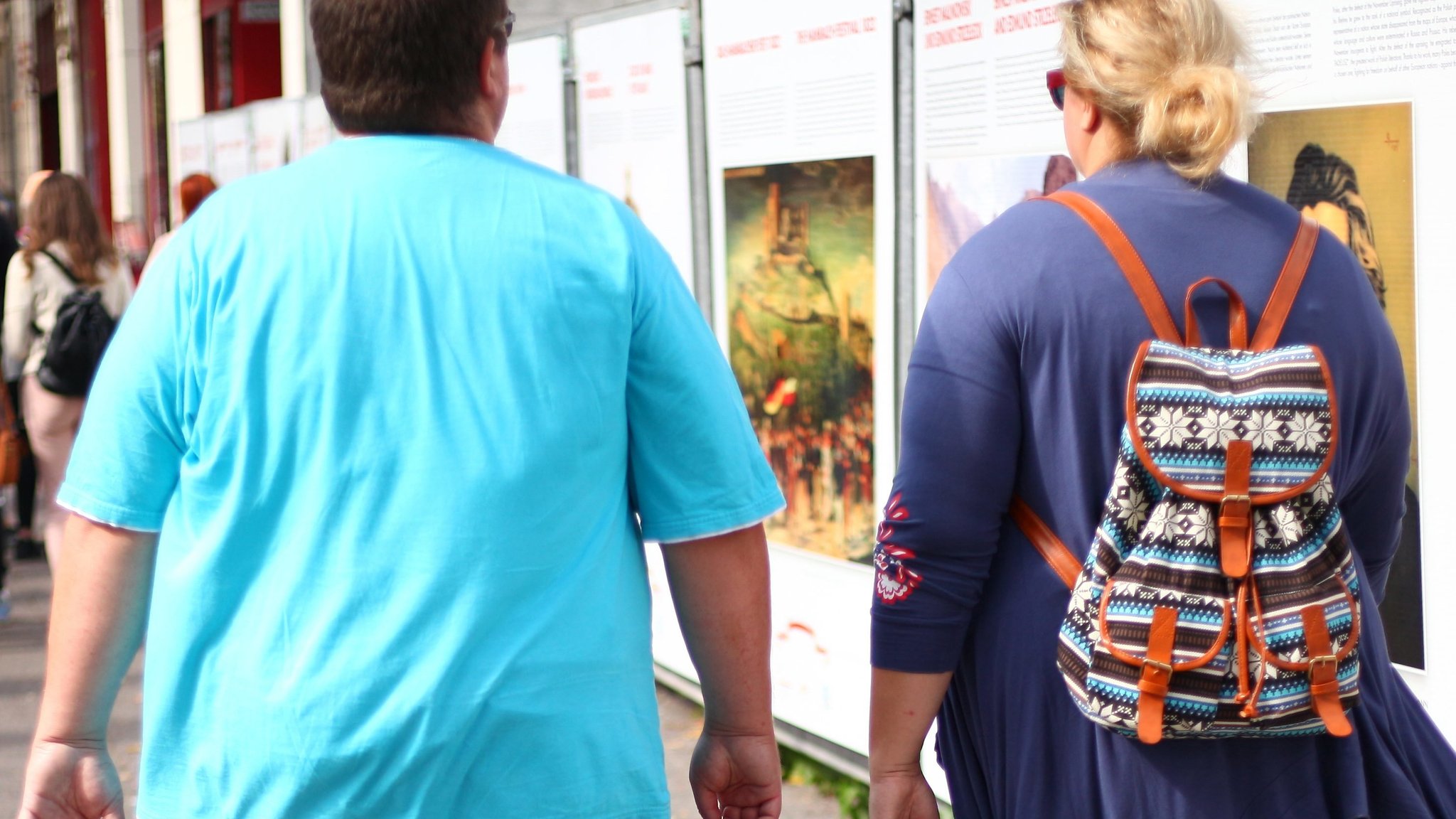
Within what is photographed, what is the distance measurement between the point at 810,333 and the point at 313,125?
182 inches

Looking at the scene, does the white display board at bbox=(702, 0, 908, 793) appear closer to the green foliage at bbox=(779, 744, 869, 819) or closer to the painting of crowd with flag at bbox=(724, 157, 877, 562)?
the painting of crowd with flag at bbox=(724, 157, 877, 562)

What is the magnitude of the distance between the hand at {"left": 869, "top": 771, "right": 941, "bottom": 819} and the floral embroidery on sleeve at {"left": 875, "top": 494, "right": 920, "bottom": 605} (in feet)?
0.71

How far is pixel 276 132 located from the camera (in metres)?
8.55

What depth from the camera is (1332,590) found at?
5.42 ft

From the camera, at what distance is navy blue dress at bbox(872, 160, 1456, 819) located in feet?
5.61

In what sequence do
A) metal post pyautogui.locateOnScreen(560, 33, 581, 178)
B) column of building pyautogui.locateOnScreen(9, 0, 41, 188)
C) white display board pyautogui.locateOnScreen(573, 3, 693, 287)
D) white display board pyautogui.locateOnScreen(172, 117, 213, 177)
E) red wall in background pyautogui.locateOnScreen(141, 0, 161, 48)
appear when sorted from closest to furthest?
white display board pyautogui.locateOnScreen(573, 3, 693, 287) < metal post pyautogui.locateOnScreen(560, 33, 581, 178) < white display board pyautogui.locateOnScreen(172, 117, 213, 177) < red wall in background pyautogui.locateOnScreen(141, 0, 161, 48) < column of building pyautogui.locateOnScreen(9, 0, 41, 188)

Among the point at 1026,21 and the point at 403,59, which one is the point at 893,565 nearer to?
the point at 403,59

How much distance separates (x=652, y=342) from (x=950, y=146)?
186 cm

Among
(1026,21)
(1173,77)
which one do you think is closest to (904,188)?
Answer: (1026,21)

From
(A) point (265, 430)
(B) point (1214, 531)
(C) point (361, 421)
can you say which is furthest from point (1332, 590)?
(A) point (265, 430)

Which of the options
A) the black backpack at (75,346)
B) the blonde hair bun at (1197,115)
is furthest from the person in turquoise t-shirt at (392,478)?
the black backpack at (75,346)

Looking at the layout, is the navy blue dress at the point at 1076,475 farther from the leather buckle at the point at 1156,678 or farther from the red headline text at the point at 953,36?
the red headline text at the point at 953,36

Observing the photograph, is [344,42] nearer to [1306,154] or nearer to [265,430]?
[265,430]

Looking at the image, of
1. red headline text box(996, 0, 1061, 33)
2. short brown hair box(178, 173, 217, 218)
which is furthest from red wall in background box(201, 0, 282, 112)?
red headline text box(996, 0, 1061, 33)
